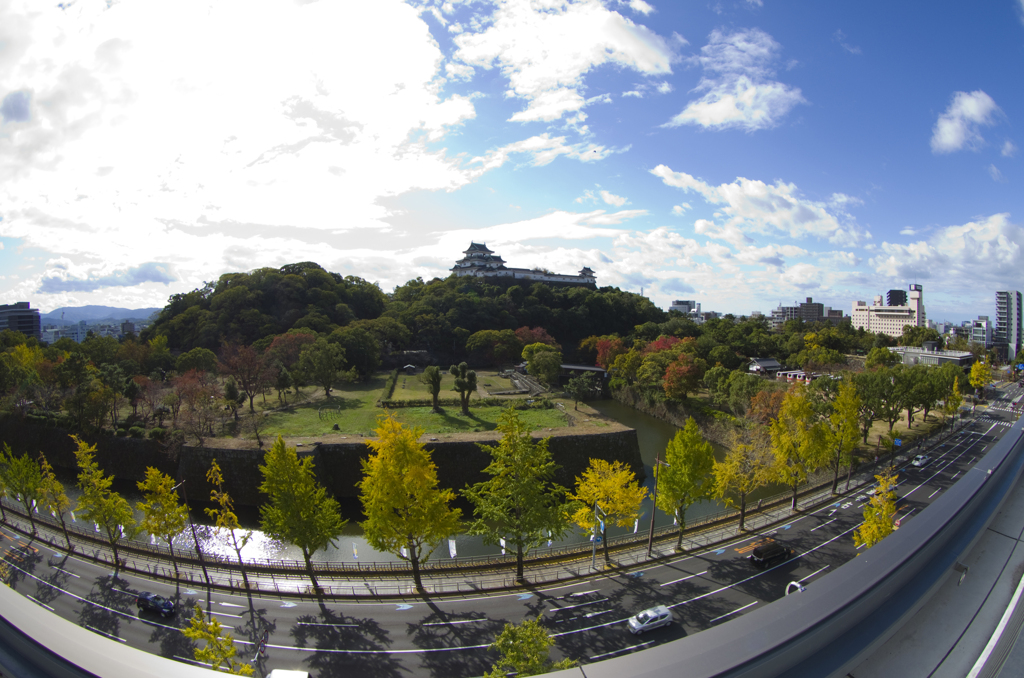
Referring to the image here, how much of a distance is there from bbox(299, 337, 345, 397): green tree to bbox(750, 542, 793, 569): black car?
113ft

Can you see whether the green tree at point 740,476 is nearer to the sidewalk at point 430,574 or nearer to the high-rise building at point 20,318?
the sidewalk at point 430,574

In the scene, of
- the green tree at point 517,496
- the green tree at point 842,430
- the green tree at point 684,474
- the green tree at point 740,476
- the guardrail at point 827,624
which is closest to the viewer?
the guardrail at point 827,624

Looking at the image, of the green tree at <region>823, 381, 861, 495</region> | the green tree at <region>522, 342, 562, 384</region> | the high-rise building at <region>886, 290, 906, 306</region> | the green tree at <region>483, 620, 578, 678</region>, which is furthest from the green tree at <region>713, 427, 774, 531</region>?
the high-rise building at <region>886, 290, 906, 306</region>

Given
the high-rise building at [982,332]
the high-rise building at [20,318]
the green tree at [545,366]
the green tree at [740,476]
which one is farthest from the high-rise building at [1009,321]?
the high-rise building at [20,318]

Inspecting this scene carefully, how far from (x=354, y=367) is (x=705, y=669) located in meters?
46.3

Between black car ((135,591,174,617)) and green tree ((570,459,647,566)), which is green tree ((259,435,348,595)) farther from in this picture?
green tree ((570,459,647,566))

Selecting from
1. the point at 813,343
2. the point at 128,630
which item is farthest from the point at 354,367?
the point at 813,343

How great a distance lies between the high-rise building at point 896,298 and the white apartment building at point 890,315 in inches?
68.9

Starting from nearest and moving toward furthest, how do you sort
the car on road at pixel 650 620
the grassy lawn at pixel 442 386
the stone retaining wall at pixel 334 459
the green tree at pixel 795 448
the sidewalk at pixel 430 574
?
1. the car on road at pixel 650 620
2. the sidewalk at pixel 430 574
3. the green tree at pixel 795 448
4. the stone retaining wall at pixel 334 459
5. the grassy lawn at pixel 442 386

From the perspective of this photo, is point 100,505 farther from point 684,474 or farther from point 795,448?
point 795,448

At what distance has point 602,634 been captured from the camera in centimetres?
1362

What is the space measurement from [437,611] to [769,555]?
12.6 metres

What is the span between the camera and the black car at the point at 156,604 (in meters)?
15.3

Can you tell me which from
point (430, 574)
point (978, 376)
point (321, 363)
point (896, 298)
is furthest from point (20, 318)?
point (896, 298)
